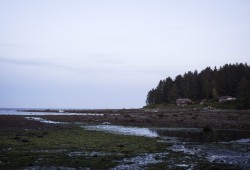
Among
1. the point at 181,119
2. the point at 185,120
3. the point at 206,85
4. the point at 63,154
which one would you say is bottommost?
the point at 63,154

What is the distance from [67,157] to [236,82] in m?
126

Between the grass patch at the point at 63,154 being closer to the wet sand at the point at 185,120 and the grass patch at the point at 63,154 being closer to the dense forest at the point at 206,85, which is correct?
the wet sand at the point at 185,120

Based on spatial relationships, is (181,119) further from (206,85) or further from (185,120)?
(206,85)

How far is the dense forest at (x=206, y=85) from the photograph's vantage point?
13325 centimetres

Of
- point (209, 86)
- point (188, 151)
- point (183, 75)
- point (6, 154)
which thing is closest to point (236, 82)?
point (209, 86)

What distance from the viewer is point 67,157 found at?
20172mm

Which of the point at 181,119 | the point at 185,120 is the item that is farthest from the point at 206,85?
the point at 185,120

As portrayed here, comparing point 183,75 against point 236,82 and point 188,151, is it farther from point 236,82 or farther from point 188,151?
point 188,151

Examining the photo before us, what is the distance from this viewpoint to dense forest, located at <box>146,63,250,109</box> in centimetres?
13325

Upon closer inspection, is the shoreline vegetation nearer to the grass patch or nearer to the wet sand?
the wet sand

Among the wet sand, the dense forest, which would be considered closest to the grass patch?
the wet sand

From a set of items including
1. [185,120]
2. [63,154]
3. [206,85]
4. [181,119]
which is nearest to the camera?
[63,154]

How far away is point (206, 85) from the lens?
134500mm

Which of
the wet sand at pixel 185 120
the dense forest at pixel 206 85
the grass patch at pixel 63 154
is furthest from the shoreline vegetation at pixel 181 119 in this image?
the dense forest at pixel 206 85
